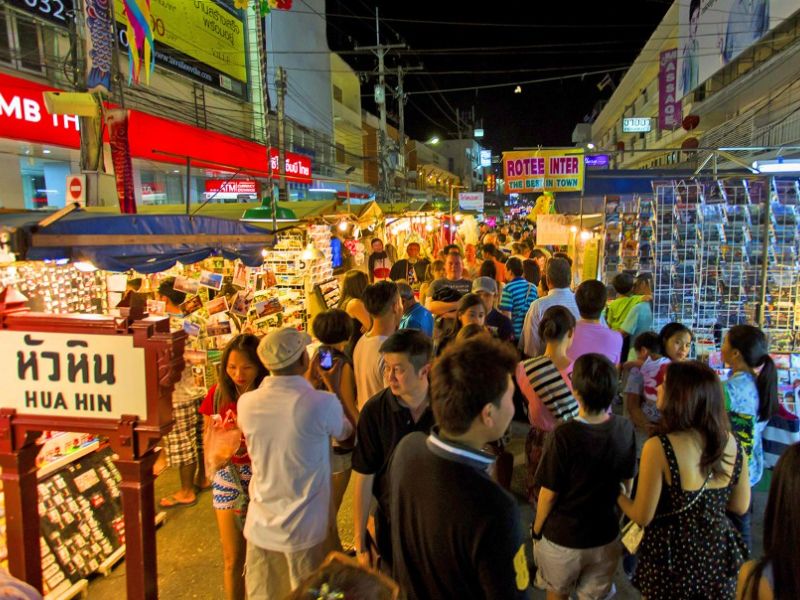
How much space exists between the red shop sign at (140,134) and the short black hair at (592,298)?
349cm

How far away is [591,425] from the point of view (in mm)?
2572

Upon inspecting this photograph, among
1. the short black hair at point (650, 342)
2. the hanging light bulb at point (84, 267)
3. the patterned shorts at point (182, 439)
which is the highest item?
the hanging light bulb at point (84, 267)

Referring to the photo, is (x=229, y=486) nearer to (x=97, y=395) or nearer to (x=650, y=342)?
(x=97, y=395)

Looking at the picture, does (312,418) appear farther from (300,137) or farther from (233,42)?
(300,137)

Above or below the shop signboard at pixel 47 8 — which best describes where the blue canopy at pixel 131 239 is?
below

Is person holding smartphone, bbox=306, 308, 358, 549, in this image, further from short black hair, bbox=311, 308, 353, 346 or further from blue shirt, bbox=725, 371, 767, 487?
blue shirt, bbox=725, 371, 767, 487

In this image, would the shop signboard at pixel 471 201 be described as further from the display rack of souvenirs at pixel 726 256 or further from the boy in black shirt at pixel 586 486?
the boy in black shirt at pixel 586 486

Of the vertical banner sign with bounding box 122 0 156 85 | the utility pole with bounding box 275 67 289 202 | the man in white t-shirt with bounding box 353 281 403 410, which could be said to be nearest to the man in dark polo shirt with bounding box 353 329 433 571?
the man in white t-shirt with bounding box 353 281 403 410

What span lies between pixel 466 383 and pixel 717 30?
19.0m

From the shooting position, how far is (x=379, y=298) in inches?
146

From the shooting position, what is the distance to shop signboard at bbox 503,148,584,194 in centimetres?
1111

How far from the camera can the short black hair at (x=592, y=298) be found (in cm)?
416

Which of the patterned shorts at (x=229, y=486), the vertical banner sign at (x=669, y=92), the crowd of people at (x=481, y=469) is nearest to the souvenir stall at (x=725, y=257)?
the crowd of people at (x=481, y=469)

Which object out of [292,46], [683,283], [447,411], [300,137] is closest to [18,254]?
[447,411]
